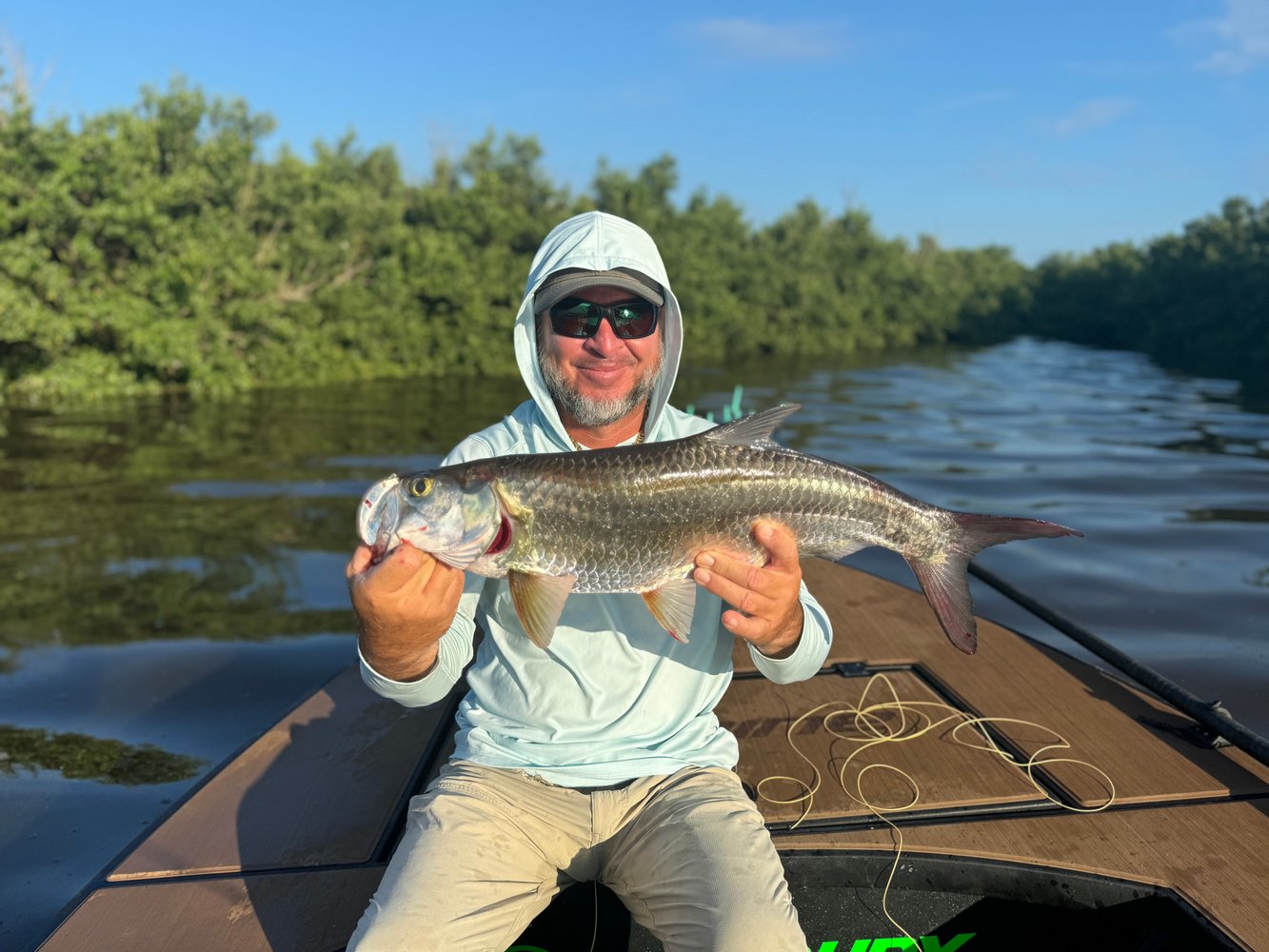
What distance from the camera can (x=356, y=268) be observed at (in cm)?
3369

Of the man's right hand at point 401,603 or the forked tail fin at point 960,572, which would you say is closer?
the man's right hand at point 401,603

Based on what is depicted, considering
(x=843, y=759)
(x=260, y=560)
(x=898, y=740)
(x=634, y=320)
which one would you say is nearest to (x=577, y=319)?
(x=634, y=320)

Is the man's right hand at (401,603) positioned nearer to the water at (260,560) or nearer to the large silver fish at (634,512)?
the large silver fish at (634,512)

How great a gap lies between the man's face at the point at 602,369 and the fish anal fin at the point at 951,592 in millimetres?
1304

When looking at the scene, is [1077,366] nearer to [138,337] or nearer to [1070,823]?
[138,337]

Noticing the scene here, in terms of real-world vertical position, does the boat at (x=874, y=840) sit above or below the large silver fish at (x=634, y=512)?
below

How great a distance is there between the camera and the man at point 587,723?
8.62 ft

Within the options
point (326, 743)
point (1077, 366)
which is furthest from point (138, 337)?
point (1077, 366)

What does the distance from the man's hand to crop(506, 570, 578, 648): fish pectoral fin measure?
0.47 metres

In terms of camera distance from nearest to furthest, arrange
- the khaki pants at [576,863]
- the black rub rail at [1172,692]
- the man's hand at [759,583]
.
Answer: the khaki pants at [576,863] → the man's hand at [759,583] → the black rub rail at [1172,692]

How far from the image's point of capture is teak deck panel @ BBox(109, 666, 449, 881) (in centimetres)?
335

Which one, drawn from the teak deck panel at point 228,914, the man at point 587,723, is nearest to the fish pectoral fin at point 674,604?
the man at point 587,723

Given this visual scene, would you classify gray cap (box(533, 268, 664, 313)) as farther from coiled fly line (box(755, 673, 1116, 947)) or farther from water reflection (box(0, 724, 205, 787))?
water reflection (box(0, 724, 205, 787))

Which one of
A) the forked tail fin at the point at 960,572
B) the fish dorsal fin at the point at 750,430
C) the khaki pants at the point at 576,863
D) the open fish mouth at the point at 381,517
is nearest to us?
the khaki pants at the point at 576,863
